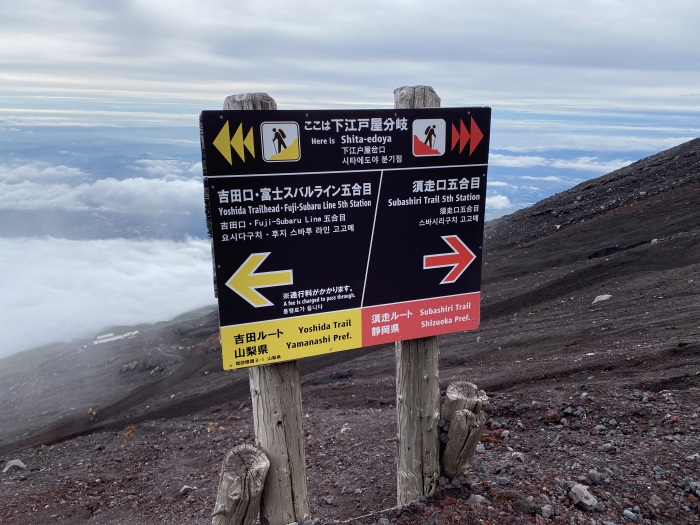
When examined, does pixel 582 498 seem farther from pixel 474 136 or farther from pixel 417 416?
pixel 474 136

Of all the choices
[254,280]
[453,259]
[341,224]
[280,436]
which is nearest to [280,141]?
[341,224]

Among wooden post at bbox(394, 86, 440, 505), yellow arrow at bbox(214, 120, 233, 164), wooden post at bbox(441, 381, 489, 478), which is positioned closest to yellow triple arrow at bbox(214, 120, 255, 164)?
yellow arrow at bbox(214, 120, 233, 164)

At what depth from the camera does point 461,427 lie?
182 inches

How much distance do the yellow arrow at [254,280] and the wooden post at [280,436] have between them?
534 millimetres

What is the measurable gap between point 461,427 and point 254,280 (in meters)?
2.17

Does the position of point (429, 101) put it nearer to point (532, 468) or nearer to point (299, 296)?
point (299, 296)

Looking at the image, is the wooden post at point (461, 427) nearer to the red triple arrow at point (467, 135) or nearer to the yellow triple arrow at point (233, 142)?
the red triple arrow at point (467, 135)

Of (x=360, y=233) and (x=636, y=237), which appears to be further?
(x=636, y=237)

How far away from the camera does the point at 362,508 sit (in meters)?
5.49

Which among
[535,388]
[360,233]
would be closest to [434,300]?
A: [360,233]

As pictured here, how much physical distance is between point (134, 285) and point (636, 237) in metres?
183

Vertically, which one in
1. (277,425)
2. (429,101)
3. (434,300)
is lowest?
(277,425)

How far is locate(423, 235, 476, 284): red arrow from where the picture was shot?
4.31 meters

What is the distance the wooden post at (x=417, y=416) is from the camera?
178 inches
